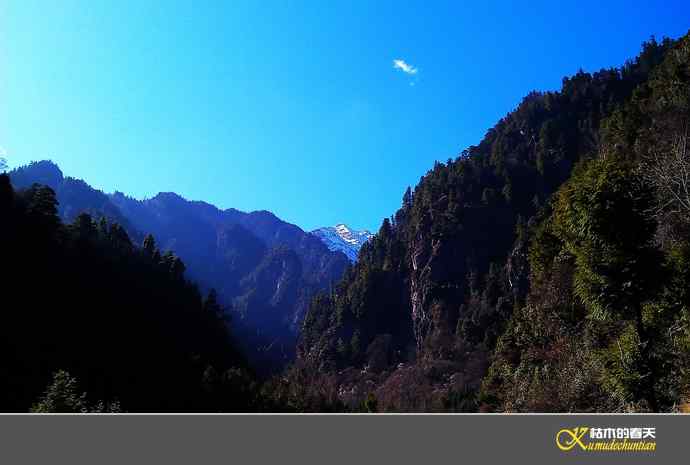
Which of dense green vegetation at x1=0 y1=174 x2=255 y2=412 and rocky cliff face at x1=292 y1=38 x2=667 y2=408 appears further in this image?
rocky cliff face at x1=292 y1=38 x2=667 y2=408

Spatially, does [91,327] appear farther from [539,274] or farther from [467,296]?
[467,296]

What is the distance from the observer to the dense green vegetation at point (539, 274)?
58.5ft

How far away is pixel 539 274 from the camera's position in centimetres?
4609
